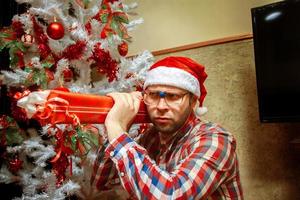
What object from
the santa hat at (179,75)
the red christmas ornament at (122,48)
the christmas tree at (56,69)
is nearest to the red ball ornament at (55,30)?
the christmas tree at (56,69)

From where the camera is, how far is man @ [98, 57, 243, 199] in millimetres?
793

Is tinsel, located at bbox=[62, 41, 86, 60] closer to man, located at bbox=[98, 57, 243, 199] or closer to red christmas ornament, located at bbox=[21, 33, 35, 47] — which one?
red christmas ornament, located at bbox=[21, 33, 35, 47]

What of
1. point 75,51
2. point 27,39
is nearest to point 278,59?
point 75,51

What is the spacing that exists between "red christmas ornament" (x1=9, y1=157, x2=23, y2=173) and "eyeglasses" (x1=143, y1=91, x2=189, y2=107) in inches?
36.9

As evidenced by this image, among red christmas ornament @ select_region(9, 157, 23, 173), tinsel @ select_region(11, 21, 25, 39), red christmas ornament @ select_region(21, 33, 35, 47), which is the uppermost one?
tinsel @ select_region(11, 21, 25, 39)

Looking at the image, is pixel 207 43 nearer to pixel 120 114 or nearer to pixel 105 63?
pixel 105 63

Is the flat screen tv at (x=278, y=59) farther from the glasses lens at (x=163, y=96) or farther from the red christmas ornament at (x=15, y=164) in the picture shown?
the red christmas ornament at (x=15, y=164)

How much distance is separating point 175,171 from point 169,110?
8.6 inches

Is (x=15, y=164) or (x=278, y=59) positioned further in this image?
(x=15, y=164)

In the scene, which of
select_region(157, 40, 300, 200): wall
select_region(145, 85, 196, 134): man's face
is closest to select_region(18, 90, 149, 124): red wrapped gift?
select_region(145, 85, 196, 134): man's face

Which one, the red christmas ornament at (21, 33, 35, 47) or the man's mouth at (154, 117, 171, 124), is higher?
the red christmas ornament at (21, 33, 35, 47)

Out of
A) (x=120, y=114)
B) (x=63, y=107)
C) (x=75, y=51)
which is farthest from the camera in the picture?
(x=75, y=51)

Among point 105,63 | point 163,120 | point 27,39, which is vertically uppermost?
point 27,39

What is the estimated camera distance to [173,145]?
105cm
